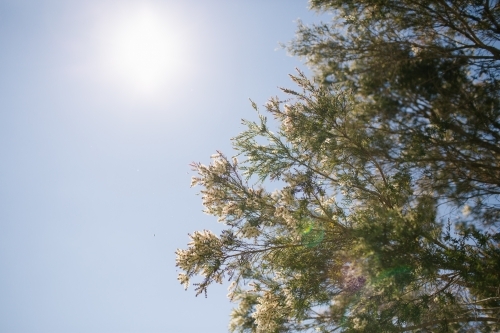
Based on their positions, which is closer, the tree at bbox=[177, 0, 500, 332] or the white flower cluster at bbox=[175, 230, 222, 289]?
the tree at bbox=[177, 0, 500, 332]

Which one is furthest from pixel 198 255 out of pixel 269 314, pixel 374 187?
pixel 374 187

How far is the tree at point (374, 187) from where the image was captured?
19.4ft

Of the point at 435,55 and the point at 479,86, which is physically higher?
the point at 435,55

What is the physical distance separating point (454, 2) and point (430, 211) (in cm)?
455

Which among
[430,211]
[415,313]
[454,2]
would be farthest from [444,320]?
[454,2]

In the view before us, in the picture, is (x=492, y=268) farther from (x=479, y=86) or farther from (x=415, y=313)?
(x=479, y=86)

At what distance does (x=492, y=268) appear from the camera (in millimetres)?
5672

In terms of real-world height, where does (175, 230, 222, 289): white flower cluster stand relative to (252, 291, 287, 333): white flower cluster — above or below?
above

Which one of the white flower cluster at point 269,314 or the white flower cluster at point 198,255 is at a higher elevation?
the white flower cluster at point 198,255

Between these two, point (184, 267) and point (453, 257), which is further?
point (184, 267)

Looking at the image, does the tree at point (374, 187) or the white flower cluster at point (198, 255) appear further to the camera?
the white flower cluster at point (198, 255)

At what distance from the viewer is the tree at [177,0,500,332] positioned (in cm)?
591

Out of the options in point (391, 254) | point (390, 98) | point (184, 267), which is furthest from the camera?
point (184, 267)

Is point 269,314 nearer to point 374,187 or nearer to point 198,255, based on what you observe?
point 198,255
